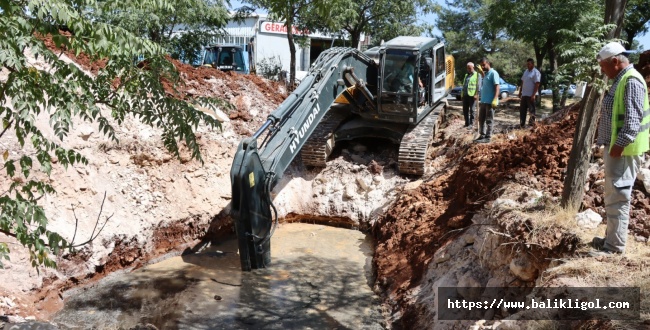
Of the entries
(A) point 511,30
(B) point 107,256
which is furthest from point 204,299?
(A) point 511,30

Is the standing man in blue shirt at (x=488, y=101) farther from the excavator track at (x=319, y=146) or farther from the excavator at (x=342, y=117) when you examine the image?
the excavator track at (x=319, y=146)

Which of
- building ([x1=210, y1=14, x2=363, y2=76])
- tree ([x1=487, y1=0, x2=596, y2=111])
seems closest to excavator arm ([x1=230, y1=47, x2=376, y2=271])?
tree ([x1=487, y1=0, x2=596, y2=111])

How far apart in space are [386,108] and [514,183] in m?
4.19

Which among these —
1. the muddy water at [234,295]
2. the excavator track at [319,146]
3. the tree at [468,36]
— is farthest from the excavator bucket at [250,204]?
the tree at [468,36]

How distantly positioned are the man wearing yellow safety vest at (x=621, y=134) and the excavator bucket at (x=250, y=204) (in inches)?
174

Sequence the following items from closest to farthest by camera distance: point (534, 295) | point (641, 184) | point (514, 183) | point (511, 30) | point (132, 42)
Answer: point (132, 42) < point (534, 295) < point (641, 184) < point (514, 183) < point (511, 30)

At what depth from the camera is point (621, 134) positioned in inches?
189

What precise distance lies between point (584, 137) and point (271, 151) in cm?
439

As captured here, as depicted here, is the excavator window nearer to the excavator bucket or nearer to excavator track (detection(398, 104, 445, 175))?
excavator track (detection(398, 104, 445, 175))

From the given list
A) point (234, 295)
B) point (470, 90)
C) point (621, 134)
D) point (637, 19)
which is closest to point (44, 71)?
point (621, 134)

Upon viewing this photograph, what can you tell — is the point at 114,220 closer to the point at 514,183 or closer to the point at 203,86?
the point at 203,86

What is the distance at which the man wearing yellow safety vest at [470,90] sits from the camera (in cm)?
1190

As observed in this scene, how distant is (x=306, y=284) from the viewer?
8.34 m

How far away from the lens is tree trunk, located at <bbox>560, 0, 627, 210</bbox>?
565 centimetres
